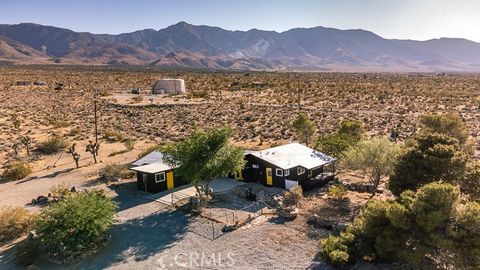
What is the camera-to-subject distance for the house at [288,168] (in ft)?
94.6

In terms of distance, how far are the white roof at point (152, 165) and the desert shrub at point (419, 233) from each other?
15.2 meters

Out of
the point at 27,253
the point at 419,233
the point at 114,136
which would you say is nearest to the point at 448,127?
the point at 419,233

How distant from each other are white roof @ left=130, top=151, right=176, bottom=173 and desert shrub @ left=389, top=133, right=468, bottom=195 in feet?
51.7

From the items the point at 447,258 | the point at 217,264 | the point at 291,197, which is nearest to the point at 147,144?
the point at 291,197

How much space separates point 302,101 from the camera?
Result: 77.8m

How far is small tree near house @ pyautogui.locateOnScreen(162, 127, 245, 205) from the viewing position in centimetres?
2503

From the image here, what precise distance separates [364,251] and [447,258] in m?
3.38

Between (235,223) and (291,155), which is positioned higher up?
(291,155)

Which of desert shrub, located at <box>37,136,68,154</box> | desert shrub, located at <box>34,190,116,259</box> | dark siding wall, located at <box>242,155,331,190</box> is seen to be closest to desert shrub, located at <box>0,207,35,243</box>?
desert shrub, located at <box>34,190,116,259</box>

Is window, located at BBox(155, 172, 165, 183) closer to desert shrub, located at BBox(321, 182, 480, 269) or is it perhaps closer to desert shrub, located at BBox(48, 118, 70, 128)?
desert shrub, located at BBox(321, 182, 480, 269)

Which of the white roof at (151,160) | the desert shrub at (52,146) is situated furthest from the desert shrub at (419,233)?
the desert shrub at (52,146)

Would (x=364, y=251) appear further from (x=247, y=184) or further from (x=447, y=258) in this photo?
(x=247, y=184)

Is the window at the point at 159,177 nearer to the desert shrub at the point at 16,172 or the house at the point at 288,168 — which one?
the house at the point at 288,168

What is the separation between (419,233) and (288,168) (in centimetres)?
1249
